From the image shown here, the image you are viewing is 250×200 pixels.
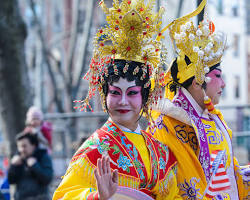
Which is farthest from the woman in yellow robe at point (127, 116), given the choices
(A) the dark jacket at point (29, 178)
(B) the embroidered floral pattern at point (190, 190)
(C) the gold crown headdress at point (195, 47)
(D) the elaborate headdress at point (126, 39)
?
(A) the dark jacket at point (29, 178)

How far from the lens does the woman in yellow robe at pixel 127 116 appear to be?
2861mm

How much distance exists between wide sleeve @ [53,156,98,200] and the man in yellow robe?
777mm

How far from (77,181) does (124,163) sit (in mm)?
309

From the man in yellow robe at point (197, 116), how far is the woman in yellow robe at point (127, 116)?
0.55 feet

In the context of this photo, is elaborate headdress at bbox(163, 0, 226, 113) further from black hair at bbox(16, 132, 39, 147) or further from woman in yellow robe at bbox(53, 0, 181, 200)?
black hair at bbox(16, 132, 39, 147)

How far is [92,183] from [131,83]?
688 mm

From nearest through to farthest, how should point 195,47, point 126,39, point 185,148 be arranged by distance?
point 126,39 → point 185,148 → point 195,47

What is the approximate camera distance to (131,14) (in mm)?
3109

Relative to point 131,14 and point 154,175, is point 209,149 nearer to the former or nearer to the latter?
point 154,175

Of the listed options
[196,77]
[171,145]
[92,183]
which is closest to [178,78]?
[196,77]

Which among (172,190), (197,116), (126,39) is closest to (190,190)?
(172,190)

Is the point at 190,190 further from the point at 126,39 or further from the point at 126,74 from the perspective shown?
the point at 126,39

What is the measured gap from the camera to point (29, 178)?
536 centimetres

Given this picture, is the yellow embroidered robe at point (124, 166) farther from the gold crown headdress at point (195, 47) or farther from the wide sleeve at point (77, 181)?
the gold crown headdress at point (195, 47)
